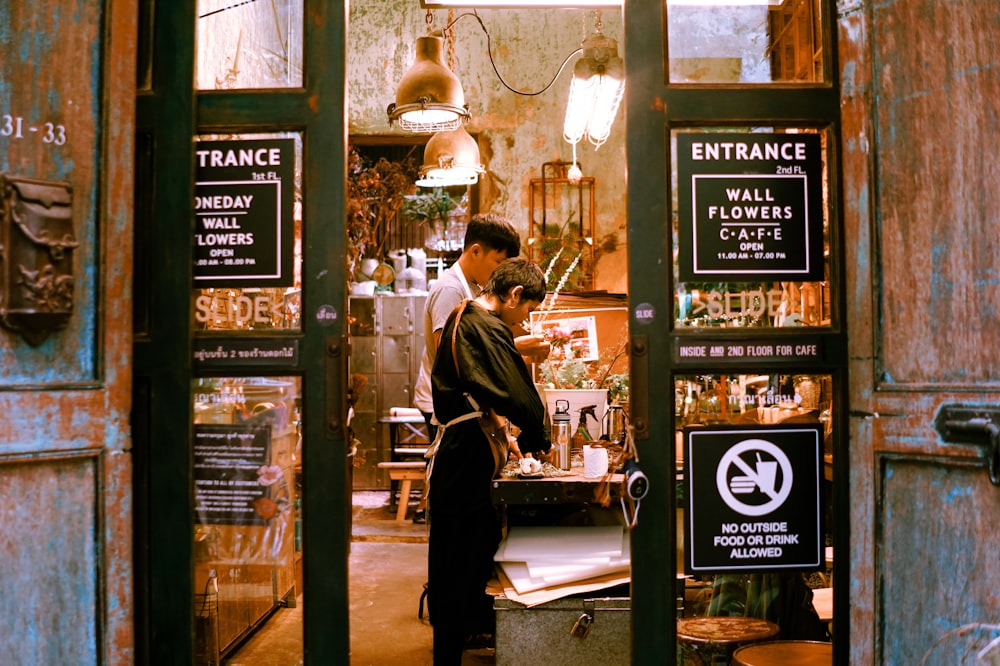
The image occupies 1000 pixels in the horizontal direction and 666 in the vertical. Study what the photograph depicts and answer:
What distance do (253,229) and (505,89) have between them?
7.75 meters

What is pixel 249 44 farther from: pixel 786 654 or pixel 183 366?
pixel 786 654

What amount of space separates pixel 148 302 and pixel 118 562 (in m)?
0.77

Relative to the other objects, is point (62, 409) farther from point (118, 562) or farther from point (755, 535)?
point (755, 535)

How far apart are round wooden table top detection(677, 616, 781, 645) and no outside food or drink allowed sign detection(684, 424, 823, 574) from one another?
0.75 feet

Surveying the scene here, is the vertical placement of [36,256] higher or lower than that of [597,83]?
lower

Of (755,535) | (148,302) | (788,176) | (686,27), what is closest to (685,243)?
(788,176)

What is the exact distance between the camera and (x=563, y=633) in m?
3.31

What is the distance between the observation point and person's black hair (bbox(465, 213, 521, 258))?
4312 mm

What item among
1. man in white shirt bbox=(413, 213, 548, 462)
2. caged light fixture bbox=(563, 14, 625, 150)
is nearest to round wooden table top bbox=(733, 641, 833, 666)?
man in white shirt bbox=(413, 213, 548, 462)

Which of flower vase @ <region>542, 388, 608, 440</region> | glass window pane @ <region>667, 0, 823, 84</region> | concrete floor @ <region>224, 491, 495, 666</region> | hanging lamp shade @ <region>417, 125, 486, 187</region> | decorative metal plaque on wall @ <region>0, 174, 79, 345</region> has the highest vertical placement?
hanging lamp shade @ <region>417, 125, 486, 187</region>

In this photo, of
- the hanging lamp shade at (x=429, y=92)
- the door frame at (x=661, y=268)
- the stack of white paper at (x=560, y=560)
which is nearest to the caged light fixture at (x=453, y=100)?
the hanging lamp shade at (x=429, y=92)

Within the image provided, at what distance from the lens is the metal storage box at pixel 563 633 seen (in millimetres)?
3305

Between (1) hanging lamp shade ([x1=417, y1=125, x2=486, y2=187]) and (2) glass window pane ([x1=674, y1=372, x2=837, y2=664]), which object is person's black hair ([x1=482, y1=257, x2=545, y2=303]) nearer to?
(2) glass window pane ([x1=674, y1=372, x2=837, y2=664])

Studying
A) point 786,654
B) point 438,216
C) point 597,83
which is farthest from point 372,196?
point 786,654
